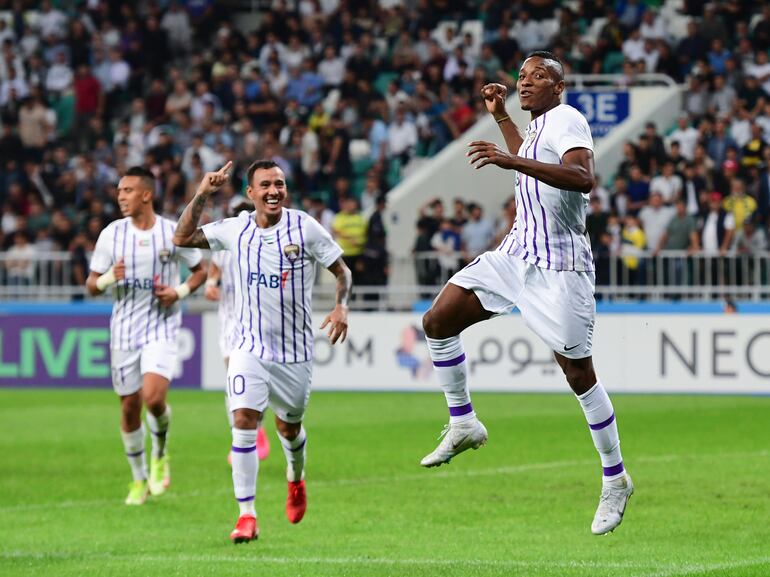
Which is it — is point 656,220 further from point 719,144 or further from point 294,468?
point 294,468

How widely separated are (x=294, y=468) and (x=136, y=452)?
7.67ft

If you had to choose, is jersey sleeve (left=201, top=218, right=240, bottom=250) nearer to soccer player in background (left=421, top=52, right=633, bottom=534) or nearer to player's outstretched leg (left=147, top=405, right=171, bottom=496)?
soccer player in background (left=421, top=52, right=633, bottom=534)

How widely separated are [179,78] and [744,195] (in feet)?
38.9

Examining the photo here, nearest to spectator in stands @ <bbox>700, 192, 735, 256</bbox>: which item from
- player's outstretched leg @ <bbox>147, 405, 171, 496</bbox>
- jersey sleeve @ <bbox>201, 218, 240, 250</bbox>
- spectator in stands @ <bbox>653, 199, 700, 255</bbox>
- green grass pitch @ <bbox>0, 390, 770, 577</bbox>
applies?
spectator in stands @ <bbox>653, 199, 700, 255</bbox>

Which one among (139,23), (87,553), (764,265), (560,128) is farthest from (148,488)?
(139,23)

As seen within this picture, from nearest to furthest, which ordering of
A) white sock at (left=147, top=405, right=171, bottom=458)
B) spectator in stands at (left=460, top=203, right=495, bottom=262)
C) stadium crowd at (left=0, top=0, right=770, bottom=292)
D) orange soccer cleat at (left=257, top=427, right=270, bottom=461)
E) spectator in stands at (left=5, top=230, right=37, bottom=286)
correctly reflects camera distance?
white sock at (left=147, top=405, right=171, bottom=458), orange soccer cleat at (left=257, top=427, right=270, bottom=461), stadium crowd at (left=0, top=0, right=770, bottom=292), spectator in stands at (left=460, top=203, right=495, bottom=262), spectator in stands at (left=5, top=230, right=37, bottom=286)

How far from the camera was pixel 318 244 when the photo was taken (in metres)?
10.6

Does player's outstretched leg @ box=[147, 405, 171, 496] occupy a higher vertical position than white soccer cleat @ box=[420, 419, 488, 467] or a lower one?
lower

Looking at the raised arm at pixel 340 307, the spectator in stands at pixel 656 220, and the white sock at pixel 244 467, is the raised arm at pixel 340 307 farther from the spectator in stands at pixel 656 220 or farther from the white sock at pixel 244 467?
the spectator in stands at pixel 656 220

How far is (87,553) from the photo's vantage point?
10.3 m

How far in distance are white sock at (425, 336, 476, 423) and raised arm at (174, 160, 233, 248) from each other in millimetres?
1696

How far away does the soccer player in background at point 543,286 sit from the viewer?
8.86 meters

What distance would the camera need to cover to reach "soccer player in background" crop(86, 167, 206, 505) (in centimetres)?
1280

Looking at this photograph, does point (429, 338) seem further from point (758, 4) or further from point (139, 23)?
point (139, 23)
